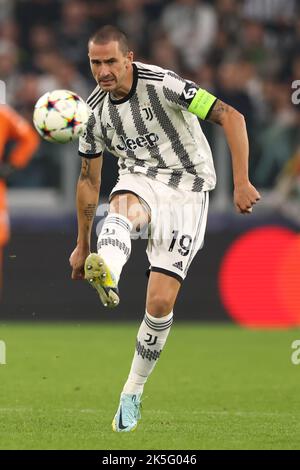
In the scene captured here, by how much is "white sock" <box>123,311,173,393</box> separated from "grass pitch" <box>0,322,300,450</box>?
0.25 metres

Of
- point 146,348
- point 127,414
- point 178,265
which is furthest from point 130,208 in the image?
point 127,414

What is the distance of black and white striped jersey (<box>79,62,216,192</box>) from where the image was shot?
21.0 ft

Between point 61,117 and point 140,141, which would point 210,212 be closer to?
point 140,141

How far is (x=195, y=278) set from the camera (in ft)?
42.0

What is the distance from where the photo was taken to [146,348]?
6.38 m

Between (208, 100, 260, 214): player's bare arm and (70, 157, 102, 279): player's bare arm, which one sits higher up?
(208, 100, 260, 214): player's bare arm

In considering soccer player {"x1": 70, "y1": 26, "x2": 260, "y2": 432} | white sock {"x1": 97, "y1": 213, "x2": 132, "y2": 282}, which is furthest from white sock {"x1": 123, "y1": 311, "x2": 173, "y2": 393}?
white sock {"x1": 97, "y1": 213, "x2": 132, "y2": 282}

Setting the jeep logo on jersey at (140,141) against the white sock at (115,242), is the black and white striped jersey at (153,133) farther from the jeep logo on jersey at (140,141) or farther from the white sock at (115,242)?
the white sock at (115,242)

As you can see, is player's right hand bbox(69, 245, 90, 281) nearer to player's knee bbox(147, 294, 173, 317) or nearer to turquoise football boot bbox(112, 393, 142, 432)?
player's knee bbox(147, 294, 173, 317)

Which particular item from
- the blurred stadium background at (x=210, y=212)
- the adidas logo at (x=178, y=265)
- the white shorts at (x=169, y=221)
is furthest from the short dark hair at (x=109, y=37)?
the blurred stadium background at (x=210, y=212)

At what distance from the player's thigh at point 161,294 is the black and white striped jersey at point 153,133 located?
57cm
